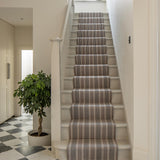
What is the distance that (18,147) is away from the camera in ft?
10.7

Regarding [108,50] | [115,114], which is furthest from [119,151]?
[108,50]

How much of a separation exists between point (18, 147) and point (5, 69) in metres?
2.67

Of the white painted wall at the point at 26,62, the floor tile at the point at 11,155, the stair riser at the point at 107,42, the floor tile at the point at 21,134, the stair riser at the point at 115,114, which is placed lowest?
the floor tile at the point at 21,134

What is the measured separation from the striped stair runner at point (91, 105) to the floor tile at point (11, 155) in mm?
752

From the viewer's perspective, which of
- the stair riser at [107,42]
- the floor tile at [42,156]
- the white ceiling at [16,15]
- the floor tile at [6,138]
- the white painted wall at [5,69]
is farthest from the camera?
the white painted wall at [5,69]

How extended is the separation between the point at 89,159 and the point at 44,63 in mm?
2126

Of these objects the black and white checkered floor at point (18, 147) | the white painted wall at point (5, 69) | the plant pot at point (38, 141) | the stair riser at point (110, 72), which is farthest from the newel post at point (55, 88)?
the white painted wall at point (5, 69)

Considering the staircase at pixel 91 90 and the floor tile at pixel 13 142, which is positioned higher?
the staircase at pixel 91 90

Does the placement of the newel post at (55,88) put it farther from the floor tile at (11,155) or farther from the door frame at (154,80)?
the door frame at (154,80)

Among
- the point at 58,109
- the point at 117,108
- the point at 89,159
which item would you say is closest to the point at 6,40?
the point at 58,109

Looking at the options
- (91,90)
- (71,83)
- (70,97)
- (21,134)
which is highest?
(71,83)

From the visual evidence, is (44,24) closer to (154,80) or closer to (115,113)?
(115,113)

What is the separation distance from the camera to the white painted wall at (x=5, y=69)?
5.11 metres

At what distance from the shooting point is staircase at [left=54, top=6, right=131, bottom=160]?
9.49ft
